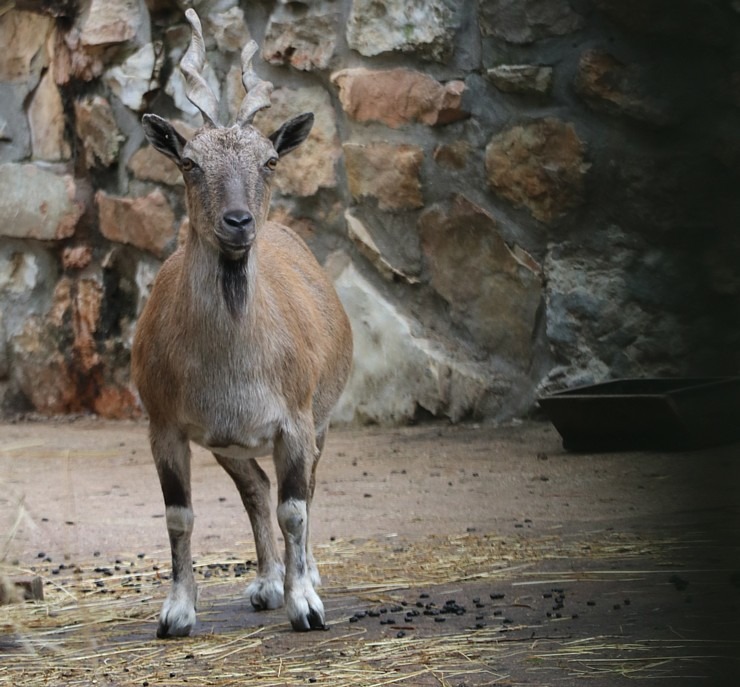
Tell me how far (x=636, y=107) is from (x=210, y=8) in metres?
3.15

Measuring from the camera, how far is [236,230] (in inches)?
158

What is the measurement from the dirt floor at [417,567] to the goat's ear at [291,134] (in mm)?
1372

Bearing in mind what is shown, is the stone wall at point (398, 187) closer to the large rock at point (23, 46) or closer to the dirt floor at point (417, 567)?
the large rock at point (23, 46)

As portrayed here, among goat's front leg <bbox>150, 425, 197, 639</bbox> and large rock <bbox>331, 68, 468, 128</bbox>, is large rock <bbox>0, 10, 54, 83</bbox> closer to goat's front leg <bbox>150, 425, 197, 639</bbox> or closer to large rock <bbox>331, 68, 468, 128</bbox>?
large rock <bbox>331, 68, 468, 128</bbox>

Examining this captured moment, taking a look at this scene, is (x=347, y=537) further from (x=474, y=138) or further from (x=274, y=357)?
(x=474, y=138)

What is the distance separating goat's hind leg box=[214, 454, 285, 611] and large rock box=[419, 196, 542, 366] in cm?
271

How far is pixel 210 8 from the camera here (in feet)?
27.1

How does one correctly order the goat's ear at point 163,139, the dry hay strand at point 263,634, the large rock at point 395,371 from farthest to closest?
the large rock at point 395,371, the goat's ear at point 163,139, the dry hay strand at point 263,634

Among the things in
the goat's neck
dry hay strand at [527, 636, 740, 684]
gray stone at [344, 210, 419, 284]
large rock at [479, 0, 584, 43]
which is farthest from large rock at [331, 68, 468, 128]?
dry hay strand at [527, 636, 740, 684]

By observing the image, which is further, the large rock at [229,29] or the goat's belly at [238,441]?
the large rock at [229,29]

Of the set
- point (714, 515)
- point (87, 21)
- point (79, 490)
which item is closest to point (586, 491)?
point (79, 490)

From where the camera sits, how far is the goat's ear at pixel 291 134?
4543 mm

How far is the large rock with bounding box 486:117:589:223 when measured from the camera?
691 centimetres

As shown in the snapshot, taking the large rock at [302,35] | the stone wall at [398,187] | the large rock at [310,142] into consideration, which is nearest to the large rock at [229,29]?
the stone wall at [398,187]
